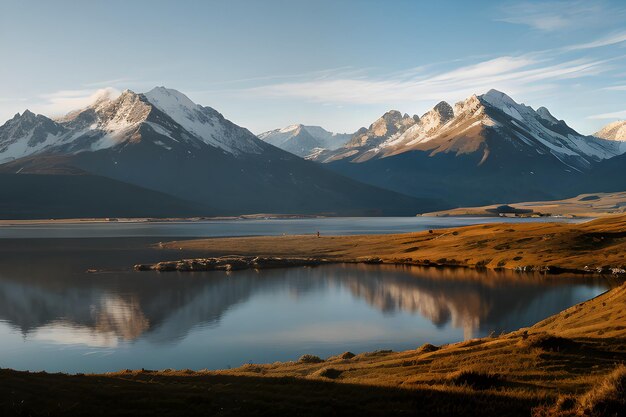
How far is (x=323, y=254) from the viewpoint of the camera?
151 m

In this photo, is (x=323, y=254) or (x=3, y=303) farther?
(x=323, y=254)

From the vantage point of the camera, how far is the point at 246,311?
82.5 metres

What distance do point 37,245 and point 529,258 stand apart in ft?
487

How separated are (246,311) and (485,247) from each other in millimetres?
67569

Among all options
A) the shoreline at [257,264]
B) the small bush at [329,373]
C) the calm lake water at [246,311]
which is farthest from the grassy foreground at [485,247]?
the small bush at [329,373]

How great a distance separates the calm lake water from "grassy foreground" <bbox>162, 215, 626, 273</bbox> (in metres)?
9.47

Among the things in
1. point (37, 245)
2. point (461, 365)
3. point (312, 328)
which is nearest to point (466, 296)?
point (312, 328)

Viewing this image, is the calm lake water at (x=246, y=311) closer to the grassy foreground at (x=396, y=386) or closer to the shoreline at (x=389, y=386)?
the grassy foreground at (x=396, y=386)

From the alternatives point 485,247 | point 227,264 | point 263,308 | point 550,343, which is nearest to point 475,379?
point 550,343

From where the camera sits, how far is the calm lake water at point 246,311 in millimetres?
59531

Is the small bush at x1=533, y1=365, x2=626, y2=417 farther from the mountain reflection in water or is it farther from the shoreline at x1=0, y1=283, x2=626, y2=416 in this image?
the mountain reflection in water

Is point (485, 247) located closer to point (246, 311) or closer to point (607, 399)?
point (246, 311)

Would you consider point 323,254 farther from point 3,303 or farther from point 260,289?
point 3,303

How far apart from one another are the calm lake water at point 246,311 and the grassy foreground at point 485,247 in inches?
373
